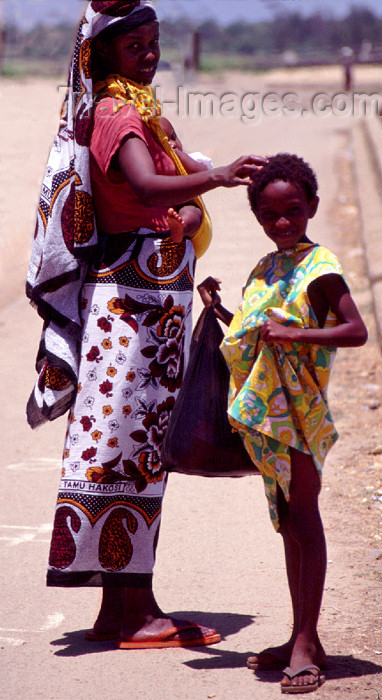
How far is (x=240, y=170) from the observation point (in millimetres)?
2924

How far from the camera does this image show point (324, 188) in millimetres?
14461

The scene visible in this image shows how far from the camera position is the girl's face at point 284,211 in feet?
9.51

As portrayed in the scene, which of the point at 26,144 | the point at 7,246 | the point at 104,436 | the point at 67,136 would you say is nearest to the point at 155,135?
the point at 67,136

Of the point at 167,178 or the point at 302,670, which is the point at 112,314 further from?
the point at 302,670

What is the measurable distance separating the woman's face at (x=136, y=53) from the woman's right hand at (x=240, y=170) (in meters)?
0.55

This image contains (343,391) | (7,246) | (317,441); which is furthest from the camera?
(7,246)

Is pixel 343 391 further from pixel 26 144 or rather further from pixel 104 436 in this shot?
pixel 26 144

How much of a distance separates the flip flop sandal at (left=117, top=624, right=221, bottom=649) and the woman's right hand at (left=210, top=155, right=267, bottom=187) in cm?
146

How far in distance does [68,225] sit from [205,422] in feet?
2.59

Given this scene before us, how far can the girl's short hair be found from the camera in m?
2.90

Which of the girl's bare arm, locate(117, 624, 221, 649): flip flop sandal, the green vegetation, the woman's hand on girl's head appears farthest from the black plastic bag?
the green vegetation

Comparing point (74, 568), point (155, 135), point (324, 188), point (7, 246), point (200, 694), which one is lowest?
point (200, 694)

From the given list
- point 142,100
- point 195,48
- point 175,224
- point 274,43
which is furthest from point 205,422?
point 274,43

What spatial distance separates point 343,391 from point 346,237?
5.19 m
